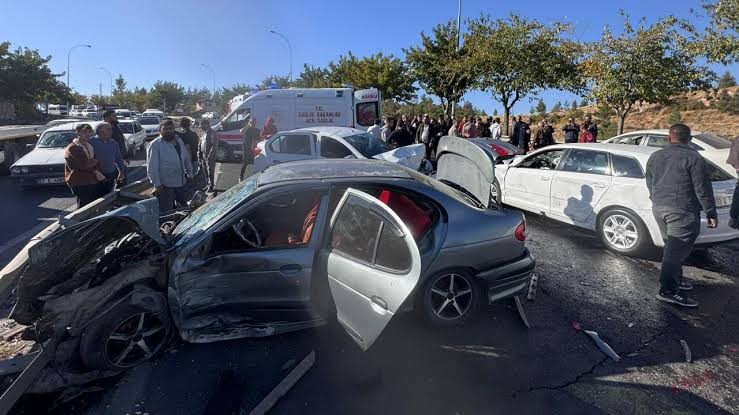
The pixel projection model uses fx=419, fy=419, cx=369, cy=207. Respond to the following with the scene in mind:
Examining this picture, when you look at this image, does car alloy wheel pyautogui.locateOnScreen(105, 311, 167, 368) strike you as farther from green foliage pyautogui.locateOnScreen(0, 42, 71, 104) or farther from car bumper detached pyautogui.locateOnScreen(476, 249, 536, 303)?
green foliage pyautogui.locateOnScreen(0, 42, 71, 104)

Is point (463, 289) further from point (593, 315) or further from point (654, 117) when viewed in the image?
point (654, 117)

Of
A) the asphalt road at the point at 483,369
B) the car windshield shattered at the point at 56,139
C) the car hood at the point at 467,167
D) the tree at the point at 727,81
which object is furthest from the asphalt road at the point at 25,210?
the tree at the point at 727,81

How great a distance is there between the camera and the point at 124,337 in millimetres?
3004

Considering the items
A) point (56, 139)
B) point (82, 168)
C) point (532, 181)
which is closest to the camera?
point (82, 168)

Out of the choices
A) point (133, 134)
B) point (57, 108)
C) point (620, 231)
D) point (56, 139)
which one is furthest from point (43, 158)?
point (57, 108)

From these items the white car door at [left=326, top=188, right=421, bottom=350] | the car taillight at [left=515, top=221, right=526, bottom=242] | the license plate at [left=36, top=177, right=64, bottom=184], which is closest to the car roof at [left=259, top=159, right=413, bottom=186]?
the white car door at [left=326, top=188, right=421, bottom=350]

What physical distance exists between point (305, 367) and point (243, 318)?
24.8 inches

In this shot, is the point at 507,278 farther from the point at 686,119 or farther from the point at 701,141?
the point at 686,119

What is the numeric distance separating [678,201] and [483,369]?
103 inches

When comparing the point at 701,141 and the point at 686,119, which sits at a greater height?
the point at 686,119

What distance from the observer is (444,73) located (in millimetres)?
20500

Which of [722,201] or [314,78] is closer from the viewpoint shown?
[722,201]

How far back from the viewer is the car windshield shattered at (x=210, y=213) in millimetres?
3219

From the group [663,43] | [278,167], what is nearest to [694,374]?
[278,167]
